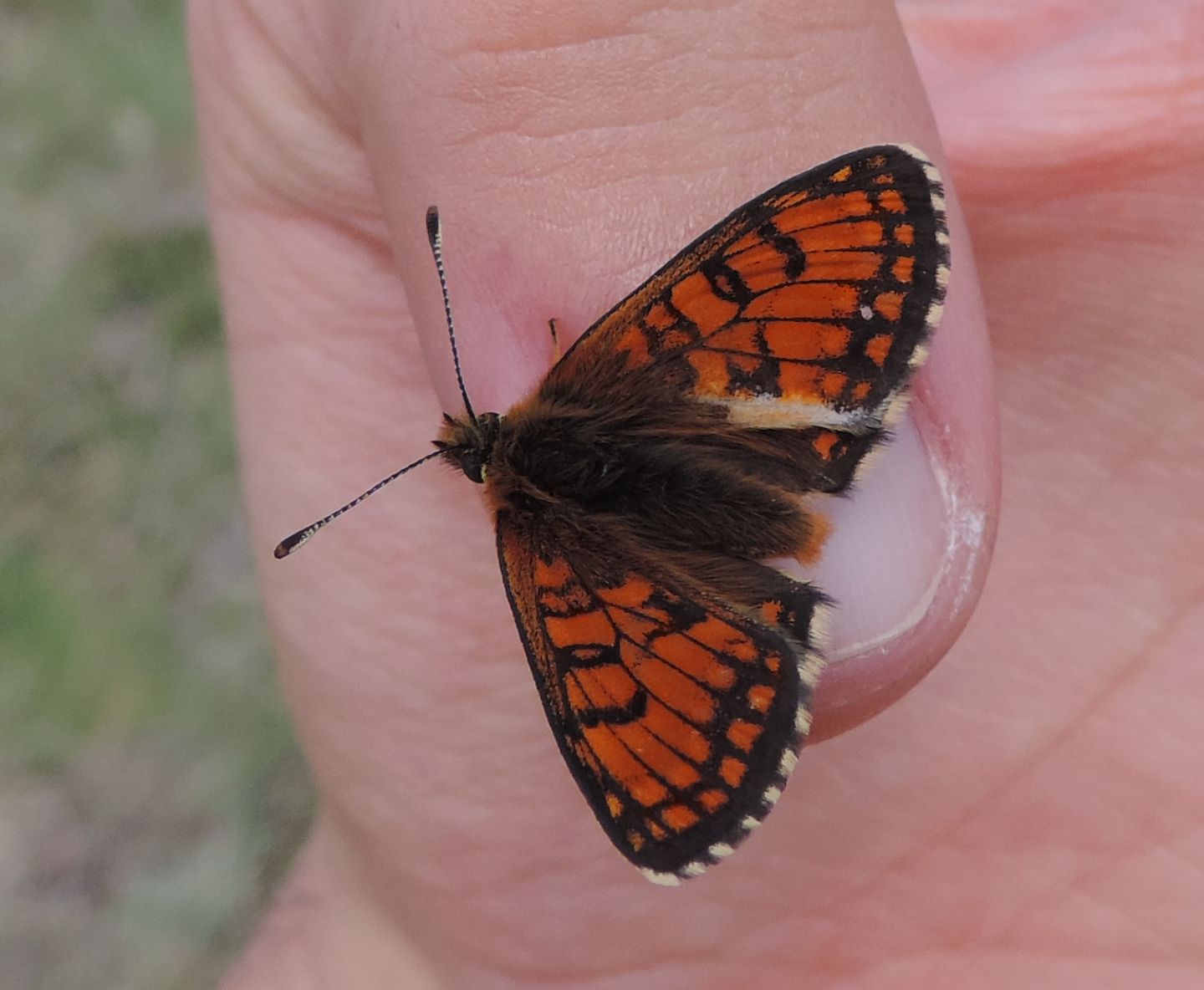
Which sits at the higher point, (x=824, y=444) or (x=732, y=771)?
(x=824, y=444)

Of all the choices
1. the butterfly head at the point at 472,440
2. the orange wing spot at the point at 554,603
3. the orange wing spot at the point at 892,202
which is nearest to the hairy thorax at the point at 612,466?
the butterfly head at the point at 472,440

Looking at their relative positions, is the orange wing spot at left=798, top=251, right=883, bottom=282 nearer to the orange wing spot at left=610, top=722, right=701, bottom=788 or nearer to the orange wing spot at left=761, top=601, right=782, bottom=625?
the orange wing spot at left=761, top=601, right=782, bottom=625

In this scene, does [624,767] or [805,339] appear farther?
[805,339]

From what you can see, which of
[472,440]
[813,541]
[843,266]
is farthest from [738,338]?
[472,440]

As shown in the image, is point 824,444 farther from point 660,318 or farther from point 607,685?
point 607,685

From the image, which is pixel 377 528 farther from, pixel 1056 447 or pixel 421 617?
pixel 1056 447

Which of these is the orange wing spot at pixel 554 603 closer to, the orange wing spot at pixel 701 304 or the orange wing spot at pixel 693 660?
the orange wing spot at pixel 693 660

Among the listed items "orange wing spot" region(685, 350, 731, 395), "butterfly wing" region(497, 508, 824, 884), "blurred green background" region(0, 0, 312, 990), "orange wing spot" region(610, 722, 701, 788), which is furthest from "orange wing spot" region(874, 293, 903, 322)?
"blurred green background" region(0, 0, 312, 990)
